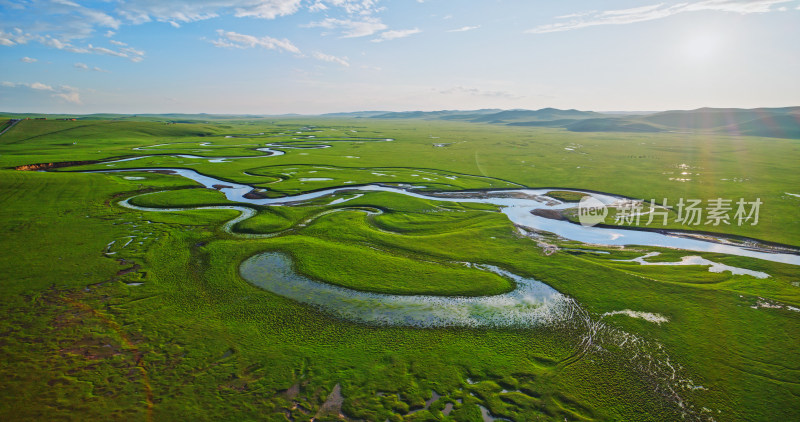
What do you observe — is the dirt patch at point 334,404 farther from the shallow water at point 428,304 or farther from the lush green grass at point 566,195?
the lush green grass at point 566,195

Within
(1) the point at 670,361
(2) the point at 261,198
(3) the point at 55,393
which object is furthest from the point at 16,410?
(2) the point at 261,198

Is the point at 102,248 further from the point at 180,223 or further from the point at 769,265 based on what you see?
the point at 769,265

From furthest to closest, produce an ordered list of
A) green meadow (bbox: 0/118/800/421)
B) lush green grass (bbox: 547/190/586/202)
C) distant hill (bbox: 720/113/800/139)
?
distant hill (bbox: 720/113/800/139) < lush green grass (bbox: 547/190/586/202) < green meadow (bbox: 0/118/800/421)

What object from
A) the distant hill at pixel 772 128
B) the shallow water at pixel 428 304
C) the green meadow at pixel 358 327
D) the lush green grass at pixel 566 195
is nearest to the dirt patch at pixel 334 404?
the green meadow at pixel 358 327

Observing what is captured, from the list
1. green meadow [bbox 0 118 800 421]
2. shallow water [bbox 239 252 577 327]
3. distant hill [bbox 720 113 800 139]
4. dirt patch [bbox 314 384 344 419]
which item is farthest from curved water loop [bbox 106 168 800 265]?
distant hill [bbox 720 113 800 139]

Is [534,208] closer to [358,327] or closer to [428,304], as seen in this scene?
[428,304]

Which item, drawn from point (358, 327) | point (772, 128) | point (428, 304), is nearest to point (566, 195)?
point (428, 304)

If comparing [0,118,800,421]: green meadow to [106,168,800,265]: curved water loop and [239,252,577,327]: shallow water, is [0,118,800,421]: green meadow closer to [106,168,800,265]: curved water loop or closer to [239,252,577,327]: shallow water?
[239,252,577,327]: shallow water

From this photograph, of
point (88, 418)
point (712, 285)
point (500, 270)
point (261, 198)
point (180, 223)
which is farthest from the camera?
point (261, 198)
